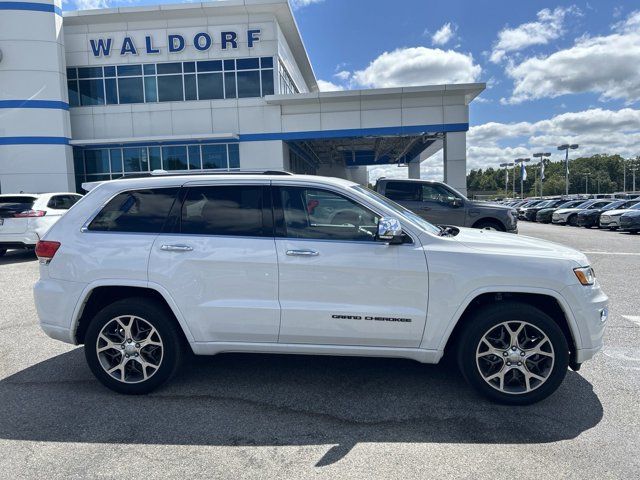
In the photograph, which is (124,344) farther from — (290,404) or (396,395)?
(396,395)

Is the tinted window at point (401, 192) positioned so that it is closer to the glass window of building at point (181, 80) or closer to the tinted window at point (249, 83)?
the glass window of building at point (181, 80)

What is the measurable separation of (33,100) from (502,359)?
26594 mm

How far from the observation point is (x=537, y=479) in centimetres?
271

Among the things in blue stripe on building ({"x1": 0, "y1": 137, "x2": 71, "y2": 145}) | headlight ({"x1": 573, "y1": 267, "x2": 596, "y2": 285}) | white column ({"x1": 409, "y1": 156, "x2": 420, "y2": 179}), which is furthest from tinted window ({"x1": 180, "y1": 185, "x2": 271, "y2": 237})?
white column ({"x1": 409, "y1": 156, "x2": 420, "y2": 179})

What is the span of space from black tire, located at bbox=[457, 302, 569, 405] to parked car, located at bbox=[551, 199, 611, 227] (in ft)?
86.7

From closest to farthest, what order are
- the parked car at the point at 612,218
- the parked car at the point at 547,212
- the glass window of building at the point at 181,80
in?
the parked car at the point at 612,218 → the glass window of building at the point at 181,80 → the parked car at the point at 547,212

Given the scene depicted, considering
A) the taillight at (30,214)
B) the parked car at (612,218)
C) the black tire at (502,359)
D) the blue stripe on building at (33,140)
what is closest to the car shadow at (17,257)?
the taillight at (30,214)

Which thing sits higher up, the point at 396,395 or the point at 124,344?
the point at 124,344

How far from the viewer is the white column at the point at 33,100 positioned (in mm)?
22641

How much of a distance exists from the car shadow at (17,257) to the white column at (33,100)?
11927 mm

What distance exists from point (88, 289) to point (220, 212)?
1281 mm

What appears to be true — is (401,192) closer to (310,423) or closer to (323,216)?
(323,216)

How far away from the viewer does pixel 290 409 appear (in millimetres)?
3588

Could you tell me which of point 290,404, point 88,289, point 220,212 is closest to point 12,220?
point 88,289
